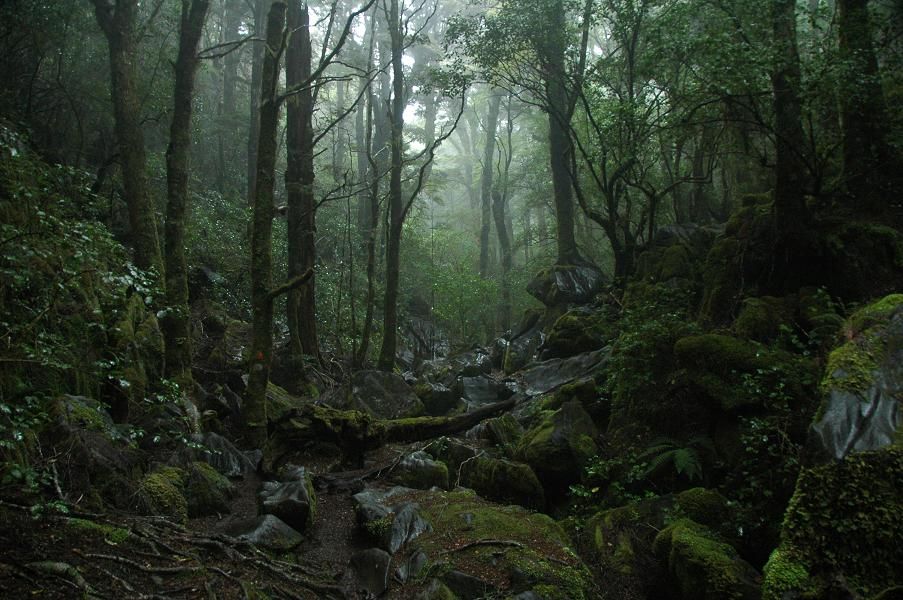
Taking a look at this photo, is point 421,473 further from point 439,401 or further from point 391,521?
point 439,401

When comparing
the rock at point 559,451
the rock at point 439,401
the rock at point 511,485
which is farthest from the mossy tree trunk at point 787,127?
the rock at point 439,401

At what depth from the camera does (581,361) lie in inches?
438

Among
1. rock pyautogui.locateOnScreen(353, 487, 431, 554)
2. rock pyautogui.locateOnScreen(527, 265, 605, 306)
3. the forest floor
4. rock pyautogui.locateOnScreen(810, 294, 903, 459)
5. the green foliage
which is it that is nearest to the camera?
the forest floor

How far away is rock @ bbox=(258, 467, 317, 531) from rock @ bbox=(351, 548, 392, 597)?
85cm

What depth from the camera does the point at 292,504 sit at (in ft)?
18.0

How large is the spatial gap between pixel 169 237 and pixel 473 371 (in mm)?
7478

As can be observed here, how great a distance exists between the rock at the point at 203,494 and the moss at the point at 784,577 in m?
4.81

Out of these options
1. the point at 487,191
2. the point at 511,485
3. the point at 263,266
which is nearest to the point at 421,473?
the point at 511,485

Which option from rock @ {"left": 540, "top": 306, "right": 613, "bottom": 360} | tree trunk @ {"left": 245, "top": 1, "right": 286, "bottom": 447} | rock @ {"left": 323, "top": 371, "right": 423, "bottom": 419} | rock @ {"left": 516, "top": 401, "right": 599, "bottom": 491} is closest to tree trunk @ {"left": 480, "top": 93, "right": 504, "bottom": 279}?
rock @ {"left": 540, "top": 306, "right": 613, "bottom": 360}

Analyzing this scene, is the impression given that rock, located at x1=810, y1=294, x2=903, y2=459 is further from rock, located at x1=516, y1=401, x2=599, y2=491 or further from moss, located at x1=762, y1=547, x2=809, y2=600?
rock, located at x1=516, y1=401, x2=599, y2=491

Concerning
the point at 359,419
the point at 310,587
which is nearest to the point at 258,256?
Result: the point at 359,419

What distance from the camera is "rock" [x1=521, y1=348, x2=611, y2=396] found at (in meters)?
10.5

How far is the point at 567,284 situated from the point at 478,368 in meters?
3.89

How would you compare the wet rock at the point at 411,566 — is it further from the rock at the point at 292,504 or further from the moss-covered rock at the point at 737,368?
the moss-covered rock at the point at 737,368
